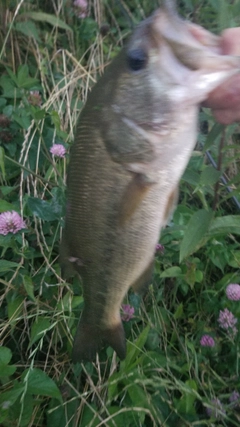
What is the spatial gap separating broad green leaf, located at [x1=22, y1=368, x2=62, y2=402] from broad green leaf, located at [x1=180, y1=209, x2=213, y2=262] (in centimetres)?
57

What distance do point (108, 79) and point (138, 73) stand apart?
8 centimetres

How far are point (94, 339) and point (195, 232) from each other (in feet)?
1.55

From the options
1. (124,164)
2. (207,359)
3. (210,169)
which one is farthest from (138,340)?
(124,164)

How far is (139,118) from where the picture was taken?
1.09 metres

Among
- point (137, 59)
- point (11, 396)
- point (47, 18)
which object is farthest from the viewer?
point (47, 18)

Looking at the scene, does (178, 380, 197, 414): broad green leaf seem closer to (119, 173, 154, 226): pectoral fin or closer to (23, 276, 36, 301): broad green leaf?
(23, 276, 36, 301): broad green leaf

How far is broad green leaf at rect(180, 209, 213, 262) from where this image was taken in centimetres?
146

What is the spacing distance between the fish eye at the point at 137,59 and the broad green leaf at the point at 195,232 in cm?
58

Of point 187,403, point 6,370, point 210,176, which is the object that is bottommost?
point 187,403

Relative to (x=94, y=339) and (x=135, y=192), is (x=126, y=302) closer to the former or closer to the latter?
(x=94, y=339)

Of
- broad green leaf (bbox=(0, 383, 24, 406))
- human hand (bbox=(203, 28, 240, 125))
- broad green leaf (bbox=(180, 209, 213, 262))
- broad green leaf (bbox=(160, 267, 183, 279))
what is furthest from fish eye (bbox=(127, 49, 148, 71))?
broad green leaf (bbox=(0, 383, 24, 406))

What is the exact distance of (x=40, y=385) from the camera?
4.74 feet

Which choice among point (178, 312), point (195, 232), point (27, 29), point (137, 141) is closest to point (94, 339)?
point (195, 232)

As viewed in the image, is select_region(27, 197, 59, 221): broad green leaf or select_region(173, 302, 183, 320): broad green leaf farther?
select_region(173, 302, 183, 320): broad green leaf
